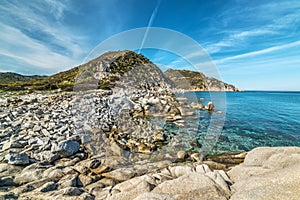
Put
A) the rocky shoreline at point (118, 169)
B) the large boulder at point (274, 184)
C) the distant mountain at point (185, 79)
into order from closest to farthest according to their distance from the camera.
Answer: the large boulder at point (274, 184)
the rocky shoreline at point (118, 169)
the distant mountain at point (185, 79)

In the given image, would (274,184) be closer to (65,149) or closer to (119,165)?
(119,165)

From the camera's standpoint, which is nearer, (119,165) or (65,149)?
(119,165)

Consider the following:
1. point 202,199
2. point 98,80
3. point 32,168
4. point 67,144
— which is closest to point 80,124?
point 67,144

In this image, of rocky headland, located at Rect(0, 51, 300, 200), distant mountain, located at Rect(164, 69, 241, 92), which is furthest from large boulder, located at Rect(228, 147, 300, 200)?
distant mountain, located at Rect(164, 69, 241, 92)

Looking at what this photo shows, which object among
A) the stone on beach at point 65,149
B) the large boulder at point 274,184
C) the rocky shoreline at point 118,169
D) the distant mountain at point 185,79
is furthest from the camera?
the distant mountain at point 185,79

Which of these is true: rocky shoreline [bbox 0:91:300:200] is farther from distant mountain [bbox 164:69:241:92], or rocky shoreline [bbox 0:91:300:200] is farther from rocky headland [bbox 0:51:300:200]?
distant mountain [bbox 164:69:241:92]

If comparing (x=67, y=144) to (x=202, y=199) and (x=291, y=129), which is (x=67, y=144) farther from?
(x=291, y=129)

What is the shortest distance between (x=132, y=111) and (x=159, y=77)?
615 inches

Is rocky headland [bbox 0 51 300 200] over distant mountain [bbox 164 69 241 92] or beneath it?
beneath

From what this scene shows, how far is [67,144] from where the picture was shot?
6.39 m

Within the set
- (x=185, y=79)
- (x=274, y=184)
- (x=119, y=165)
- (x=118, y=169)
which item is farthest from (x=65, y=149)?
(x=185, y=79)

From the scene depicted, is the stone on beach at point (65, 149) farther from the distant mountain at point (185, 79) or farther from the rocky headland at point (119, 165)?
the distant mountain at point (185, 79)

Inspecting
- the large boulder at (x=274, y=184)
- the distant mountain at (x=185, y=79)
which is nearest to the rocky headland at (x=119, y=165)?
the large boulder at (x=274, y=184)

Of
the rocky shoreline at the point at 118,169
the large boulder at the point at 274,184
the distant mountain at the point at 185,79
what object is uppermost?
the distant mountain at the point at 185,79
